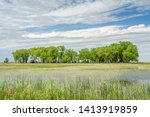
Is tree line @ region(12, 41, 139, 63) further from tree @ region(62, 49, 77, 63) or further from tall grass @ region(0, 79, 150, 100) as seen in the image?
tall grass @ region(0, 79, 150, 100)

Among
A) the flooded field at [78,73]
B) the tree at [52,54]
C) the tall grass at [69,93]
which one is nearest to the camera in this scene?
the tall grass at [69,93]

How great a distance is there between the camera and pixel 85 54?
94.2 metres

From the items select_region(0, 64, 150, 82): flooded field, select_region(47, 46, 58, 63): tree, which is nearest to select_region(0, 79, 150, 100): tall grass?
select_region(0, 64, 150, 82): flooded field

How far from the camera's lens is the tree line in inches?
2982

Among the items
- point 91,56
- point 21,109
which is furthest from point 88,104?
point 91,56

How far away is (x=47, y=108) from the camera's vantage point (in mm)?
9055

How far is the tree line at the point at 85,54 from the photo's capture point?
75750mm

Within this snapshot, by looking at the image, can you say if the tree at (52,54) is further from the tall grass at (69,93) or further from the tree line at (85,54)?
the tall grass at (69,93)

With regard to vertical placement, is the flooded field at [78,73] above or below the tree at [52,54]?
below

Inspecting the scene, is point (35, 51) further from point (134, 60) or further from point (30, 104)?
point (30, 104)

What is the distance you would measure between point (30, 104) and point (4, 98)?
1.59 metres

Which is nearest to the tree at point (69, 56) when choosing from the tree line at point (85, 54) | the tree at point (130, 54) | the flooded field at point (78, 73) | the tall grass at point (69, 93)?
the tree line at point (85, 54)

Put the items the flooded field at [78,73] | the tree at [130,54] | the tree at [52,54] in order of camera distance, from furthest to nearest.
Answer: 1. the tree at [52,54]
2. the tree at [130,54]
3. the flooded field at [78,73]

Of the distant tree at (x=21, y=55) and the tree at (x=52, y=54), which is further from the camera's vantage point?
the distant tree at (x=21, y=55)
